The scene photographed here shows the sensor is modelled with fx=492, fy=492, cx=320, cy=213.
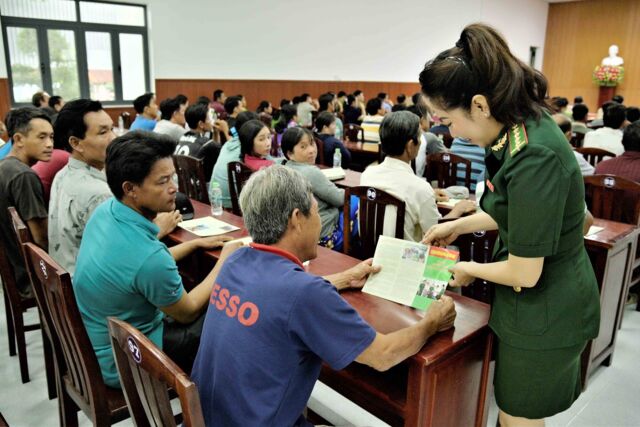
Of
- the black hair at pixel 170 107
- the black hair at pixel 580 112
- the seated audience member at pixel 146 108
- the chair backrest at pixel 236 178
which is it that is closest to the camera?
the chair backrest at pixel 236 178

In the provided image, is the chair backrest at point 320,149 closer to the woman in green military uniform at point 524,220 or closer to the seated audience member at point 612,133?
the seated audience member at point 612,133

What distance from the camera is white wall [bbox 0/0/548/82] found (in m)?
9.07

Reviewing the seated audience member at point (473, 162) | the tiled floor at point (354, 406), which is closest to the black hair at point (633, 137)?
the seated audience member at point (473, 162)

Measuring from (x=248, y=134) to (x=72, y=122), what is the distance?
1.43 metres

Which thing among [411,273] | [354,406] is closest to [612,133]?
[354,406]

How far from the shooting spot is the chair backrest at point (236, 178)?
316 centimetres

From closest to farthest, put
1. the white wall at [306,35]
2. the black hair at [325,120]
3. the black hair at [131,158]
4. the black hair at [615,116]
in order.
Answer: the black hair at [131,158] → the black hair at [615,116] → the black hair at [325,120] → the white wall at [306,35]

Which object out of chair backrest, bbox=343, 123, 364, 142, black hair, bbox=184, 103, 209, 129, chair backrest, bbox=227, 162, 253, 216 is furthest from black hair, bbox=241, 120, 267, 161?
chair backrest, bbox=343, 123, 364, 142

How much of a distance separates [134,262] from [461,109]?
104 cm

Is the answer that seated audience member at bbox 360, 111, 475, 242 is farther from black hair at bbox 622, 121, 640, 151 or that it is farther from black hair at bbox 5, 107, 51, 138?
black hair at bbox 5, 107, 51, 138

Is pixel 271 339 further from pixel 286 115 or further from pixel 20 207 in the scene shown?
pixel 286 115

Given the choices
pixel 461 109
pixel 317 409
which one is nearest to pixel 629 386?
pixel 317 409

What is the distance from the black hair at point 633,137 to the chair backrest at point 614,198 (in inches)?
25.0

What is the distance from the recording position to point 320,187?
305 cm
